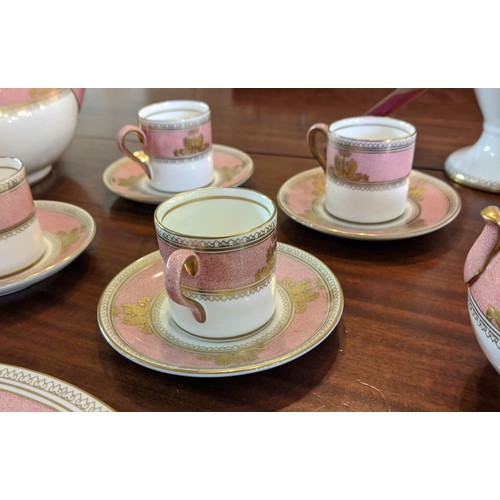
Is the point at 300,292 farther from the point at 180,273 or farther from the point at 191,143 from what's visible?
the point at 191,143

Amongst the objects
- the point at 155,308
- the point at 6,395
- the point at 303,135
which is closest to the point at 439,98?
the point at 303,135

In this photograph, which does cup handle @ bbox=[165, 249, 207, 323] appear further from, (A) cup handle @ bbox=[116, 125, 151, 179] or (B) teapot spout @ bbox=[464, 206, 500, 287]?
(A) cup handle @ bbox=[116, 125, 151, 179]

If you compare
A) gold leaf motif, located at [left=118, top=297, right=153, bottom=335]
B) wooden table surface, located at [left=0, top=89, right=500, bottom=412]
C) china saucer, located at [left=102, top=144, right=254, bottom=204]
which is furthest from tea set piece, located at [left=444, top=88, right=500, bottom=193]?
gold leaf motif, located at [left=118, top=297, right=153, bottom=335]

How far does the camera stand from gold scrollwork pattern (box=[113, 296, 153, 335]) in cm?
52

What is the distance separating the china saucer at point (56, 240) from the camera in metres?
0.58

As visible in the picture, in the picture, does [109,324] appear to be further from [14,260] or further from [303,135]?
[303,135]

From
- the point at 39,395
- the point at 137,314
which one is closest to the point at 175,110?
the point at 137,314

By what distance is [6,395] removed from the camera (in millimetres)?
452

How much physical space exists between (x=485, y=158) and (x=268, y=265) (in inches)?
19.5

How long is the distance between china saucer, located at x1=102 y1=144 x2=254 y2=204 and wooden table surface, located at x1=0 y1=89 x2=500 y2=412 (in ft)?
0.06

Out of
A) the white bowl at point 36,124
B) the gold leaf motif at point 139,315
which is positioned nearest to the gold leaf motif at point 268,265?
the gold leaf motif at point 139,315

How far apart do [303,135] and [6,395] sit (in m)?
0.73

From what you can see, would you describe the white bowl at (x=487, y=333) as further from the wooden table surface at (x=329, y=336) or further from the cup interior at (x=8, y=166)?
the cup interior at (x=8, y=166)

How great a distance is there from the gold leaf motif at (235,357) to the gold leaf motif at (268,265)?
65mm
